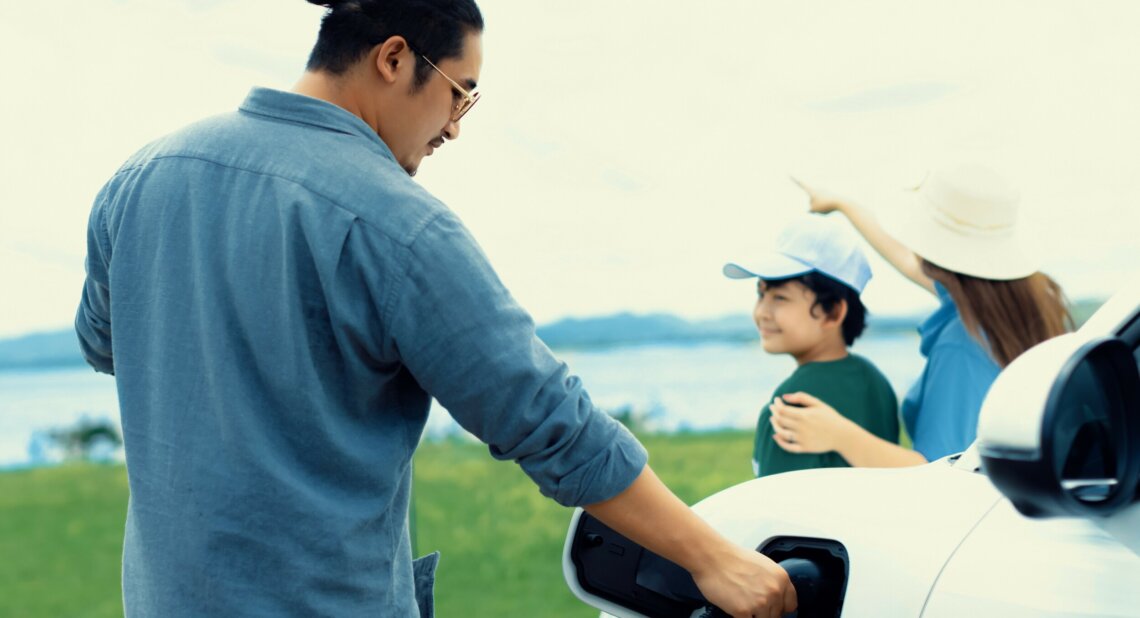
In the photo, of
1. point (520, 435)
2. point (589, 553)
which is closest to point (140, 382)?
point (520, 435)

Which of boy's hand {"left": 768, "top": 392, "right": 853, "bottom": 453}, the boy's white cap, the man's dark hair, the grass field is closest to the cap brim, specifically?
the boy's white cap

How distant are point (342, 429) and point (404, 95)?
529 millimetres

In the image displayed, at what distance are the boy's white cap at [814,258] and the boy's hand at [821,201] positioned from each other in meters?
0.43

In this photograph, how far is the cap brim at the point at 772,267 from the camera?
311 centimetres

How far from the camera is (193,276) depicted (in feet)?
5.36

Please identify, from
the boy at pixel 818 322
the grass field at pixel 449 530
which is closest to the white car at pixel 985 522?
the boy at pixel 818 322

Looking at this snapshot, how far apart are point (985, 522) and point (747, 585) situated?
353 mm

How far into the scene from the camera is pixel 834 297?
313 centimetres

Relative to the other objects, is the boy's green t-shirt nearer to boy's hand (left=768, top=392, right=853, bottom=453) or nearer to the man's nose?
boy's hand (left=768, top=392, right=853, bottom=453)

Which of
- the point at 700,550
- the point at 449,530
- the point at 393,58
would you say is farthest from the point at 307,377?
the point at 449,530

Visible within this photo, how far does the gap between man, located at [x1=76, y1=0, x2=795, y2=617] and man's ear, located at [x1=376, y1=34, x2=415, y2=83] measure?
10cm

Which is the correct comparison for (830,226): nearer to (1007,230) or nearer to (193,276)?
(1007,230)

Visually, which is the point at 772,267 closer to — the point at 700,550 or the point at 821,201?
the point at 821,201

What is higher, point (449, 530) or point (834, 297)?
point (834, 297)
